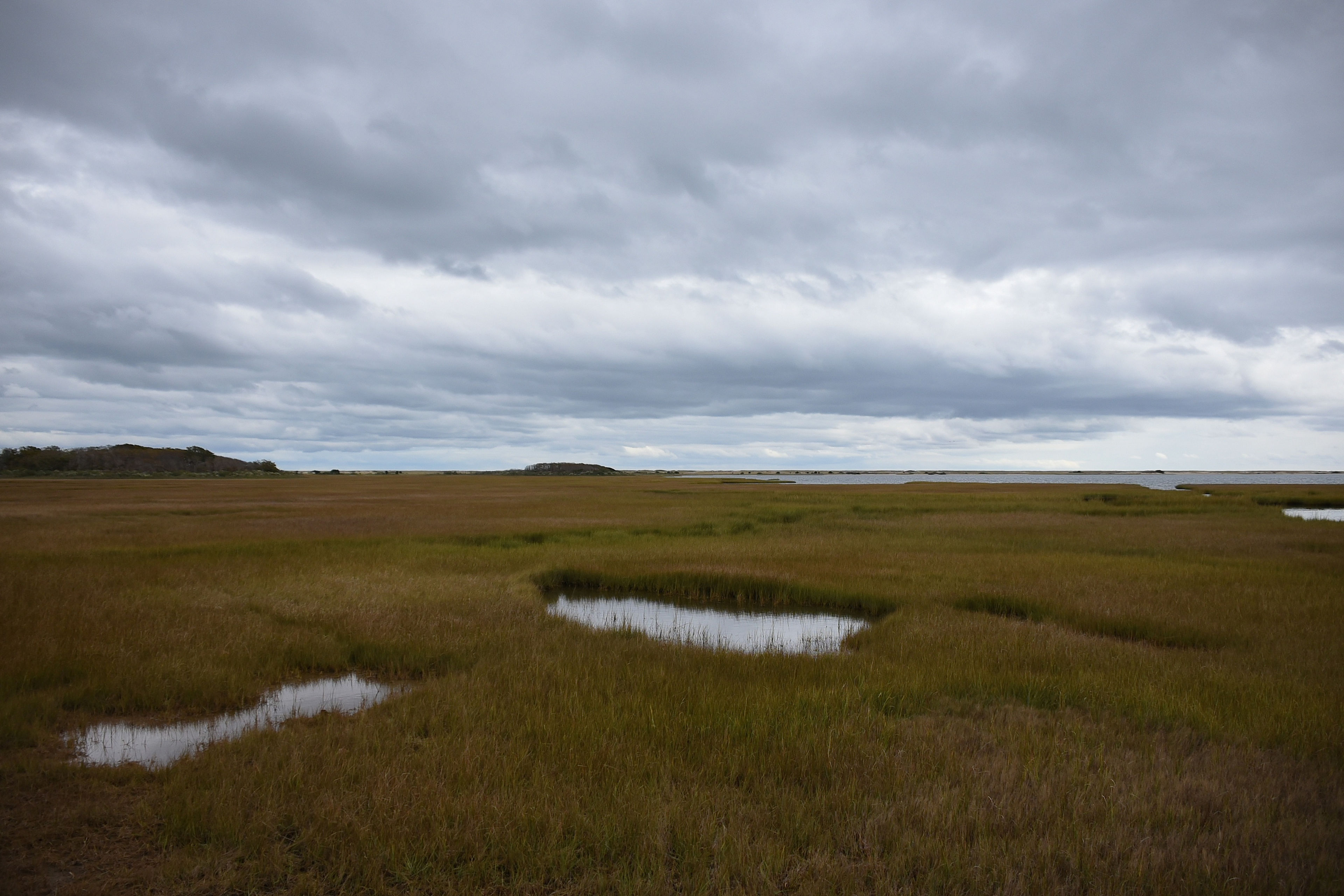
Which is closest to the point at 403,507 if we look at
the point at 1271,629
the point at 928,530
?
the point at 928,530

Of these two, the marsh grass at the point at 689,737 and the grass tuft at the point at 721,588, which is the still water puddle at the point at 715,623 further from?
the marsh grass at the point at 689,737

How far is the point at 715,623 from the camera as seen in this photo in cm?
1595

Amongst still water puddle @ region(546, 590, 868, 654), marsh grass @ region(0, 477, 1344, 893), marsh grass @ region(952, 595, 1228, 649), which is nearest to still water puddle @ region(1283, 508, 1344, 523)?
marsh grass @ region(0, 477, 1344, 893)

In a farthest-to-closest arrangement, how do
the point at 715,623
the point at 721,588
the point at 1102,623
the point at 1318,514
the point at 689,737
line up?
the point at 1318,514 → the point at 721,588 → the point at 715,623 → the point at 1102,623 → the point at 689,737

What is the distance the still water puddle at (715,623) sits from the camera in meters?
13.3

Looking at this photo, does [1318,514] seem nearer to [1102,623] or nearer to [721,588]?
[1102,623]

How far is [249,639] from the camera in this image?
1157 cm

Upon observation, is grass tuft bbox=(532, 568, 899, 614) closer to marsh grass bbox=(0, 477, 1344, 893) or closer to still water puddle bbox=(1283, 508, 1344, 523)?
marsh grass bbox=(0, 477, 1344, 893)

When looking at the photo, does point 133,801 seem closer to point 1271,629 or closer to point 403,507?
point 1271,629

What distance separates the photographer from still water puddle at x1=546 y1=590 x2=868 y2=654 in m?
13.3

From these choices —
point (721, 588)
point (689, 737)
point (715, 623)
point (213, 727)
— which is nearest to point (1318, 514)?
point (721, 588)

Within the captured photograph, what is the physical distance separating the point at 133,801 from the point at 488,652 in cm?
561

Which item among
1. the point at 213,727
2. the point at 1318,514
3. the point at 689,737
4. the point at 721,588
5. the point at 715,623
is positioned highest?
the point at 1318,514

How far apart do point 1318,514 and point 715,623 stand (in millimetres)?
51093
